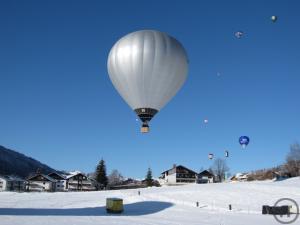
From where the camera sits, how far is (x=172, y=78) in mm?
38469

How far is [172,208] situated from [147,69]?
62.8 feet

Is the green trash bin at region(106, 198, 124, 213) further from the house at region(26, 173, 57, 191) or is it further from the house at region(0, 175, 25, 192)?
the house at region(0, 175, 25, 192)

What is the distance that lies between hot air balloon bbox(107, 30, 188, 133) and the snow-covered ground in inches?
351

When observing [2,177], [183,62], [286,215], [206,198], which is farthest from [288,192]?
[2,177]

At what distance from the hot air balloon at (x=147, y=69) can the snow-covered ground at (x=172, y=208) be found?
29.3 feet

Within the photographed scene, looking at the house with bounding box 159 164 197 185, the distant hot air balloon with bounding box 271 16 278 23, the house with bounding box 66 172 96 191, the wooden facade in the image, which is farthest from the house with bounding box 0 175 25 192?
the distant hot air balloon with bounding box 271 16 278 23

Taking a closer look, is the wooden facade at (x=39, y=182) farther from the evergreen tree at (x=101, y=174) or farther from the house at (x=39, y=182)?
the evergreen tree at (x=101, y=174)

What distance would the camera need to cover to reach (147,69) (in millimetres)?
37531

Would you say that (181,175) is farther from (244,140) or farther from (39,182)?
(244,140)

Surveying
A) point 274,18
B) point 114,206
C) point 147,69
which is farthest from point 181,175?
point 147,69

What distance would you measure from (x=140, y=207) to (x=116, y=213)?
8.79 m

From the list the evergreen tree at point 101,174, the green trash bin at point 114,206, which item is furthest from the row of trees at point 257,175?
the green trash bin at point 114,206

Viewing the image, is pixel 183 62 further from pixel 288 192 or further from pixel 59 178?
pixel 59 178

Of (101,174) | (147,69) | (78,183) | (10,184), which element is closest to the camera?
(147,69)
